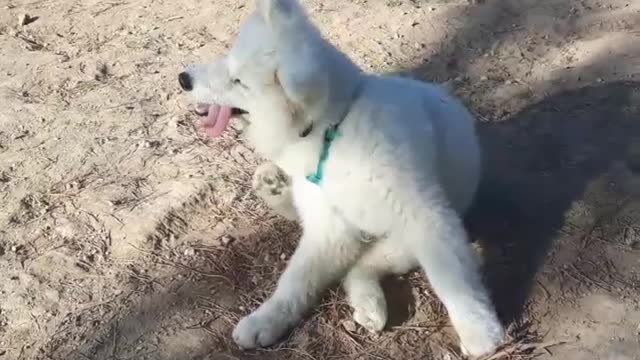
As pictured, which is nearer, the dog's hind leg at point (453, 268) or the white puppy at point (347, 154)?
the white puppy at point (347, 154)

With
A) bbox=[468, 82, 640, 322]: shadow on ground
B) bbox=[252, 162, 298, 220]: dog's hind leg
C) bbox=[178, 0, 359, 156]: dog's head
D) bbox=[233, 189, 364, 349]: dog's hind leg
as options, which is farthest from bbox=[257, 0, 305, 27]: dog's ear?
bbox=[468, 82, 640, 322]: shadow on ground

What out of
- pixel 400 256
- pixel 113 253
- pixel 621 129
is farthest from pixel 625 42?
pixel 113 253

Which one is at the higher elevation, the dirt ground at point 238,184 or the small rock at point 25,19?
the dirt ground at point 238,184

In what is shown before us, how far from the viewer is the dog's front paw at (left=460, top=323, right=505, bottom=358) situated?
2967mm

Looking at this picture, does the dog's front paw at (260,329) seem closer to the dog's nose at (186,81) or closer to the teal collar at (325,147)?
the teal collar at (325,147)

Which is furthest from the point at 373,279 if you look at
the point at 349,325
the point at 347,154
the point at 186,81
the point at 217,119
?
the point at 186,81

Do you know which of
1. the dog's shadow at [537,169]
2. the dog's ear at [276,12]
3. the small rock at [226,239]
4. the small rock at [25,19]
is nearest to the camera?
the dog's ear at [276,12]

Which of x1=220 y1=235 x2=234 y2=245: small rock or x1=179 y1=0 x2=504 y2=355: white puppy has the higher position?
x1=179 y1=0 x2=504 y2=355: white puppy

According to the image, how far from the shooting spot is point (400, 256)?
319 centimetres

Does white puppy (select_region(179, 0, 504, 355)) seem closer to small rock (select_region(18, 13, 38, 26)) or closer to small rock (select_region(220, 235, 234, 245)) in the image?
small rock (select_region(220, 235, 234, 245))

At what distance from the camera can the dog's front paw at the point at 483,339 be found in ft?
9.73

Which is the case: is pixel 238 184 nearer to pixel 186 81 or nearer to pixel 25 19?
pixel 186 81

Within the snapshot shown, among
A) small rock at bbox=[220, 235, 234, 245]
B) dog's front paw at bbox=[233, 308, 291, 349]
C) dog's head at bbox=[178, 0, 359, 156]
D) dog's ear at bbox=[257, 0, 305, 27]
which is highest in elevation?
dog's ear at bbox=[257, 0, 305, 27]

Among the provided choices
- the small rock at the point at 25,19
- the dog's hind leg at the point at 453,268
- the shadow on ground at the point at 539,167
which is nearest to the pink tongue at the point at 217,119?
the dog's hind leg at the point at 453,268
